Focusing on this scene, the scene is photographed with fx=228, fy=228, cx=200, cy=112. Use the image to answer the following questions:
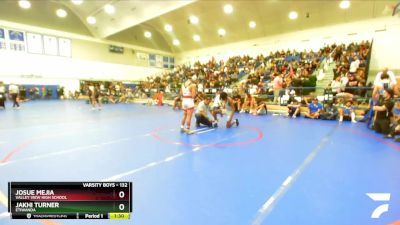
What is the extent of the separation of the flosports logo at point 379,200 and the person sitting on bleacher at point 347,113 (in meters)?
6.93

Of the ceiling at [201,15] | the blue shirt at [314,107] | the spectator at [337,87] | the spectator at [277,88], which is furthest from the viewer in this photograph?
the ceiling at [201,15]

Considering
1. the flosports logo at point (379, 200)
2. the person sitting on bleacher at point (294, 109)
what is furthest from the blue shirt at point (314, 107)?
the flosports logo at point (379, 200)

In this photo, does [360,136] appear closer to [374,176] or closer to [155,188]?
[374,176]

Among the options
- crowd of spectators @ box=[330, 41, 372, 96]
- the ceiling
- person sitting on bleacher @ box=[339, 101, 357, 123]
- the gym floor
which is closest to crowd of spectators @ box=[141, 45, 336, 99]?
crowd of spectators @ box=[330, 41, 372, 96]

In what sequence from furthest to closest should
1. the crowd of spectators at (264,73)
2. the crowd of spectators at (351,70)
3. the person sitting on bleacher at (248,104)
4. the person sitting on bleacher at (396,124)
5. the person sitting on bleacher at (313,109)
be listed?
the crowd of spectators at (264,73)
the person sitting on bleacher at (248,104)
the crowd of spectators at (351,70)
the person sitting on bleacher at (313,109)
the person sitting on bleacher at (396,124)

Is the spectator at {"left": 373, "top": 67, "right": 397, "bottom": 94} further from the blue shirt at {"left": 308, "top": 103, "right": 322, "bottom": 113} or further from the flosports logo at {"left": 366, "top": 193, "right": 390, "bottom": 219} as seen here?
the flosports logo at {"left": 366, "top": 193, "right": 390, "bottom": 219}

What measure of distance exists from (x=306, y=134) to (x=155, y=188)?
4.98m

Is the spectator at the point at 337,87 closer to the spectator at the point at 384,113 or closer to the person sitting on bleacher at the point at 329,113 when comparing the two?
the person sitting on bleacher at the point at 329,113

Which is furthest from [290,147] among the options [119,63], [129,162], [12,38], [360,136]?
[119,63]

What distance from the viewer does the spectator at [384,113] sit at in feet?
19.8

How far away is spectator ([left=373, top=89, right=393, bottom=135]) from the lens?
19.8ft
